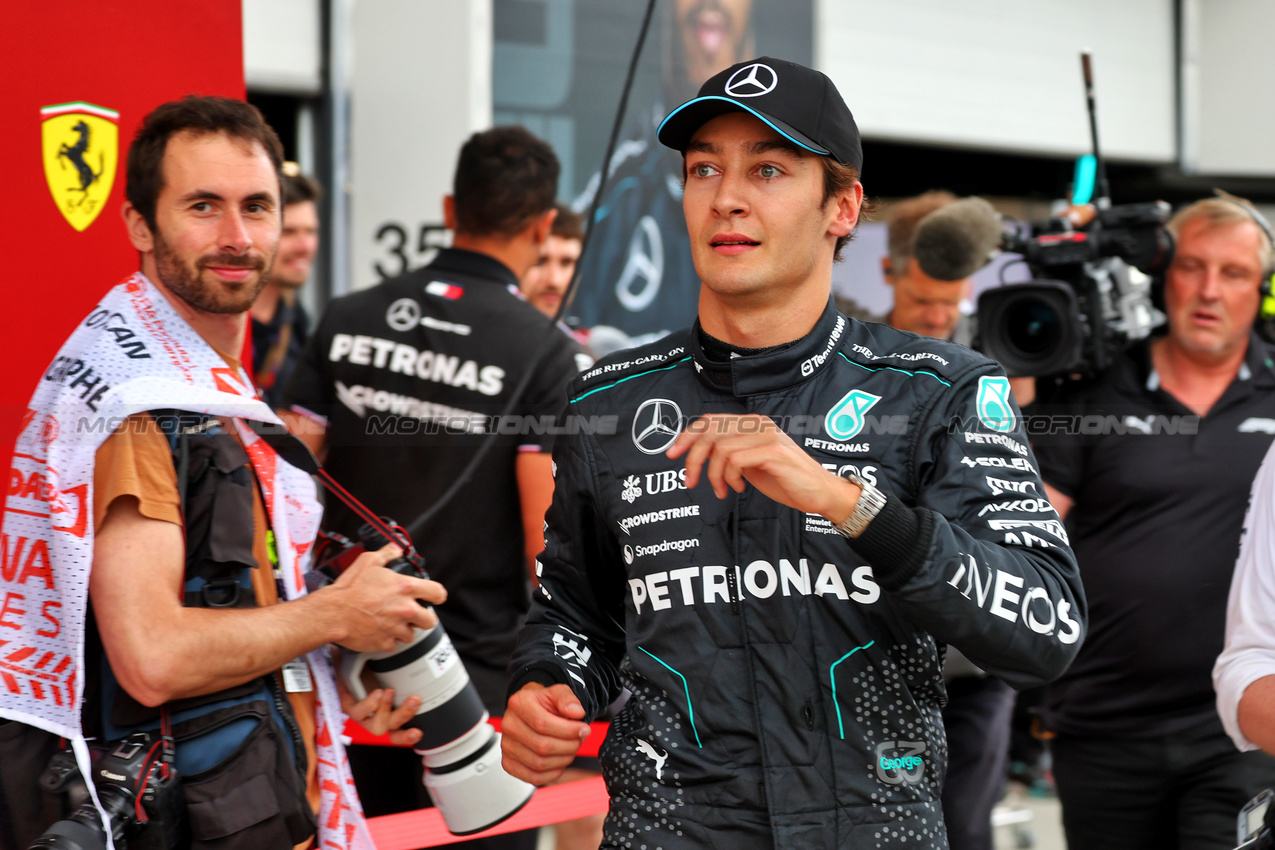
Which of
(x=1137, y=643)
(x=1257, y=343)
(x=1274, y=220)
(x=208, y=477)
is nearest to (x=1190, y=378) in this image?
(x=1257, y=343)

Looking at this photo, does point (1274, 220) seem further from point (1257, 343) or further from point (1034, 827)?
A: point (1257, 343)

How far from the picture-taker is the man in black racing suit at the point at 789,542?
152cm

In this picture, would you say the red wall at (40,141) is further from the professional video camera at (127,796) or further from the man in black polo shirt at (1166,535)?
the man in black polo shirt at (1166,535)

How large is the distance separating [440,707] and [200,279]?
82 centimetres

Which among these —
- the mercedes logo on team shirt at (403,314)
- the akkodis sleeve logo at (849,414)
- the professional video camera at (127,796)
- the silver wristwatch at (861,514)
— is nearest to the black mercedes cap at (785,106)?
the akkodis sleeve logo at (849,414)

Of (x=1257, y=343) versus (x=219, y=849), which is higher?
(x=1257, y=343)

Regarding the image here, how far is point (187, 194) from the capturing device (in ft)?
6.86

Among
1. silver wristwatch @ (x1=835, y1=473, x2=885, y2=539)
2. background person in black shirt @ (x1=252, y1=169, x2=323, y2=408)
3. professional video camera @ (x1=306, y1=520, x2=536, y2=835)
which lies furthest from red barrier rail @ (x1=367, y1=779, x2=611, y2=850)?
background person in black shirt @ (x1=252, y1=169, x2=323, y2=408)

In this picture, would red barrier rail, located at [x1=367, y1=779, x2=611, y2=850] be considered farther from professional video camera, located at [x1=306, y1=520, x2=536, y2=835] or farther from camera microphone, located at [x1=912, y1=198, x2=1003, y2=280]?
camera microphone, located at [x1=912, y1=198, x2=1003, y2=280]

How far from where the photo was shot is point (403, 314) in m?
3.10

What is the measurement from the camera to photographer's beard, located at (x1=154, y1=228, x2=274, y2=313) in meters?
2.06

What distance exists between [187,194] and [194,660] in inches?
31.4

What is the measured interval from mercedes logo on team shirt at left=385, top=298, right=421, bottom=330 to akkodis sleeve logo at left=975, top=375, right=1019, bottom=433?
5.67ft

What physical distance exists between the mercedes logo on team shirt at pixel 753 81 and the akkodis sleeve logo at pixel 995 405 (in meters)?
0.50
